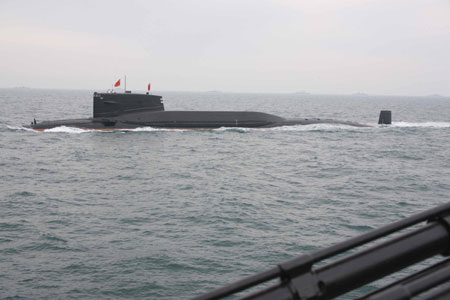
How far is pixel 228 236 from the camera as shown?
49.7ft

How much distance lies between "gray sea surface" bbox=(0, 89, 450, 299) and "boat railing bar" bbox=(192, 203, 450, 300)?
9.73 meters

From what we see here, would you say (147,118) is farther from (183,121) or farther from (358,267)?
(358,267)

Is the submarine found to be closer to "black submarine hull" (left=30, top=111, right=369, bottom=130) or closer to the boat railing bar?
"black submarine hull" (left=30, top=111, right=369, bottom=130)

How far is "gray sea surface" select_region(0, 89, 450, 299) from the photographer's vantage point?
12.4 meters

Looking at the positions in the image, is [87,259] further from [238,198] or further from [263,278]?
[263,278]

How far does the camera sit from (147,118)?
131 feet

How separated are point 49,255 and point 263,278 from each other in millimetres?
13166

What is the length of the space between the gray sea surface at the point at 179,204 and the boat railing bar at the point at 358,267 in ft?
31.9

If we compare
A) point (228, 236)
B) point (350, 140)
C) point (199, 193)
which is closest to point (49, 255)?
point (228, 236)

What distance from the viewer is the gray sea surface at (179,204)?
12.4 metres

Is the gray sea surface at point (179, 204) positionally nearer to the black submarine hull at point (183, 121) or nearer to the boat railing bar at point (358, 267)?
the black submarine hull at point (183, 121)

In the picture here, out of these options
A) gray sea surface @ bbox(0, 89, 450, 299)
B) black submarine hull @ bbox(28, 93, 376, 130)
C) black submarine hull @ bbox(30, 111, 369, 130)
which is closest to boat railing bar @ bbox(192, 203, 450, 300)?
gray sea surface @ bbox(0, 89, 450, 299)

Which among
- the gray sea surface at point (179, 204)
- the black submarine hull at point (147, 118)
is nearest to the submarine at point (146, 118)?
the black submarine hull at point (147, 118)

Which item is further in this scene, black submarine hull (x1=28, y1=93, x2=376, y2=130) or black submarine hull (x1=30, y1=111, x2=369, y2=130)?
black submarine hull (x1=30, y1=111, x2=369, y2=130)
